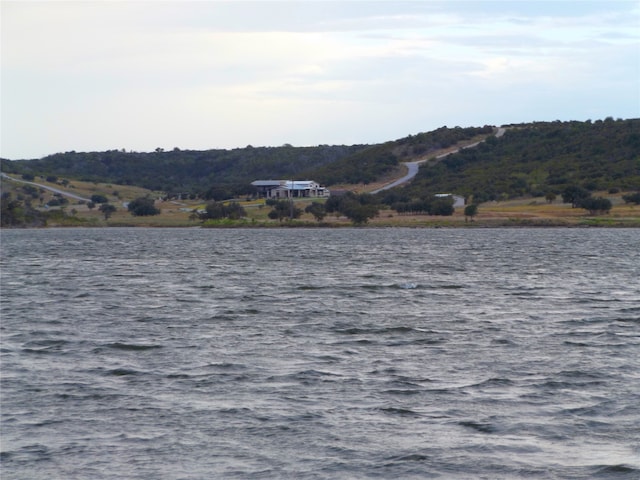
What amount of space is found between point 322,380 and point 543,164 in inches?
5793

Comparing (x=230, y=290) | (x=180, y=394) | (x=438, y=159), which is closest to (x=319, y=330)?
(x=180, y=394)

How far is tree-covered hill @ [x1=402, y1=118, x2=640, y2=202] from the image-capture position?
464 ft

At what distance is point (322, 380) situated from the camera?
69.5 ft

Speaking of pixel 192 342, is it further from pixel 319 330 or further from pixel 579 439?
pixel 579 439

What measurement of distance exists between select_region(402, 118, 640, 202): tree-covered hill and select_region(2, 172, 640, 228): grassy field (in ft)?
20.8

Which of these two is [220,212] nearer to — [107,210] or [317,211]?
[317,211]

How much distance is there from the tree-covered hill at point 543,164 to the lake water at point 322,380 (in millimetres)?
97033

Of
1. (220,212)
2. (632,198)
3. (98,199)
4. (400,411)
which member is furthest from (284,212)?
(400,411)

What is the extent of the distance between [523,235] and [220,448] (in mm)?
92849

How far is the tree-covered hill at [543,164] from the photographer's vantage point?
141 meters

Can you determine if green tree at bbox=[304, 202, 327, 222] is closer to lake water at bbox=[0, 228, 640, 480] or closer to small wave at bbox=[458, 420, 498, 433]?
lake water at bbox=[0, 228, 640, 480]

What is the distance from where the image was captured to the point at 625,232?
110 m

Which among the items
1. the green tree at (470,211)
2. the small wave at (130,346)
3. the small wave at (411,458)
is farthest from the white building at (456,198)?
the small wave at (411,458)

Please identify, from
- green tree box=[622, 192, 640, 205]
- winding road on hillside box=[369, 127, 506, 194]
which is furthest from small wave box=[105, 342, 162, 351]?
winding road on hillside box=[369, 127, 506, 194]
